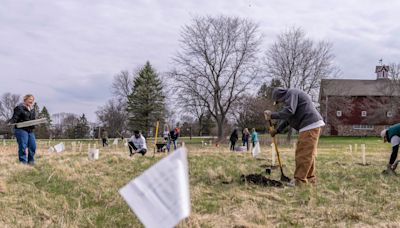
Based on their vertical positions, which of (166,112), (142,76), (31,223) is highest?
(142,76)

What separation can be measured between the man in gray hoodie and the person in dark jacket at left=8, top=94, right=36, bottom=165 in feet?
16.7

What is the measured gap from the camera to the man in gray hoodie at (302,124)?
5863 mm

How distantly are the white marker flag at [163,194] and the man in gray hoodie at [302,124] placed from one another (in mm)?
4161

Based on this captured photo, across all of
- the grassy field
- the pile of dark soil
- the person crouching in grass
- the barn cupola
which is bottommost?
the grassy field

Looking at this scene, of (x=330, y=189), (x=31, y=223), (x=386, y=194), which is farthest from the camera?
(x=330, y=189)

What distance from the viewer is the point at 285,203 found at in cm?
453

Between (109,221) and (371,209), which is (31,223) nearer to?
(109,221)

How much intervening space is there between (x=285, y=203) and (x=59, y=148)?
513 inches

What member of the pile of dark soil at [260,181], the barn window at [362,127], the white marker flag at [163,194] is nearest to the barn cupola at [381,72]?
the barn window at [362,127]

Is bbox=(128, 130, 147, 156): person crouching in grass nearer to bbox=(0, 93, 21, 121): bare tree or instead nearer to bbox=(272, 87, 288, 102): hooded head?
bbox=(272, 87, 288, 102): hooded head

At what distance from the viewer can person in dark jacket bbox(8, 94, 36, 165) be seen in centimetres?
779

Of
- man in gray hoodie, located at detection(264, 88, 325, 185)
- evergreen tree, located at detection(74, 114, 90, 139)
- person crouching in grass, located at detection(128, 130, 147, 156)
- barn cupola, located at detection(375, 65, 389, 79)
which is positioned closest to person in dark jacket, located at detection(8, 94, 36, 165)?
person crouching in grass, located at detection(128, 130, 147, 156)

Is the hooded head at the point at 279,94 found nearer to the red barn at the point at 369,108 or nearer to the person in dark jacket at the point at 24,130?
the person in dark jacket at the point at 24,130

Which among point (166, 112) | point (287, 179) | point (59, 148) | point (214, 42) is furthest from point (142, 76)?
point (287, 179)
